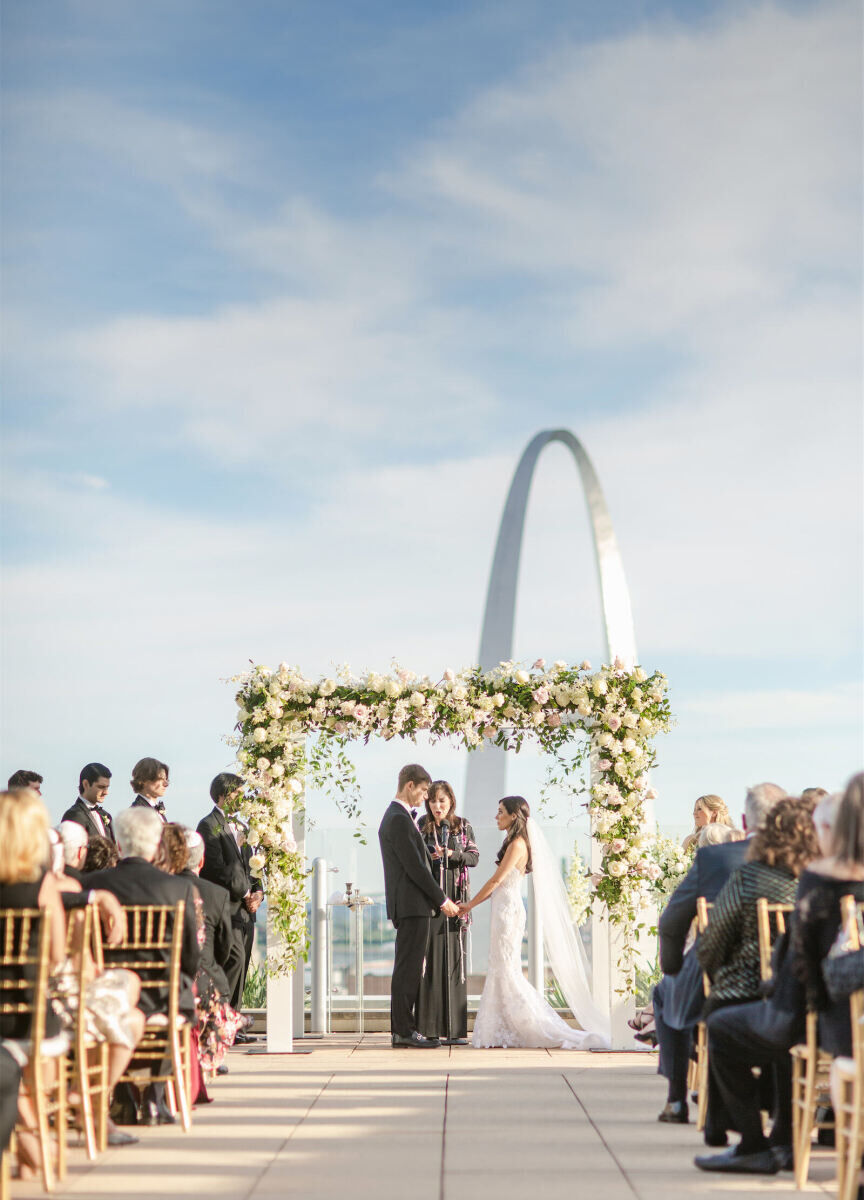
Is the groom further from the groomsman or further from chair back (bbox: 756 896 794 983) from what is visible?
chair back (bbox: 756 896 794 983)

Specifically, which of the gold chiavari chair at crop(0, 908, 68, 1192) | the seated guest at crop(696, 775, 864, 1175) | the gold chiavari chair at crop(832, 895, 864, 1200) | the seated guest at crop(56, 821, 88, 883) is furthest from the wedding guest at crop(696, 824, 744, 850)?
the gold chiavari chair at crop(0, 908, 68, 1192)

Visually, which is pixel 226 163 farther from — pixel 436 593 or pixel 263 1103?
pixel 263 1103

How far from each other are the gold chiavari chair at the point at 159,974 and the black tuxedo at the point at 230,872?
3.47 m

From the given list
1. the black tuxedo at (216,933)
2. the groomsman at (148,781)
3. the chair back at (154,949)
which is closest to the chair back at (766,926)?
the chair back at (154,949)

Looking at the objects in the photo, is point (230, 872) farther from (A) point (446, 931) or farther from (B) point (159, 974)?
(B) point (159, 974)

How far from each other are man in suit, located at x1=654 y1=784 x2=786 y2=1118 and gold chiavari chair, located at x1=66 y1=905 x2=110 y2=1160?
7.92 ft

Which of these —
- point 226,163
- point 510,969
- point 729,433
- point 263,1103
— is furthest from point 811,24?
point 263,1103

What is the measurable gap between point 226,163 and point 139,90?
71.1 inches

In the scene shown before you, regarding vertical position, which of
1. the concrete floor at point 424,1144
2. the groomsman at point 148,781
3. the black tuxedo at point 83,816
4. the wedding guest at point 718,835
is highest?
the groomsman at point 148,781

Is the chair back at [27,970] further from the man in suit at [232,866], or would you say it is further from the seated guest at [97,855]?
the man in suit at [232,866]

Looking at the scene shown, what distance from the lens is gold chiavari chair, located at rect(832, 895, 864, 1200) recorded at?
432 cm

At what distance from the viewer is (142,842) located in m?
6.18

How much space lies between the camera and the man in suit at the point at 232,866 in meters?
9.82

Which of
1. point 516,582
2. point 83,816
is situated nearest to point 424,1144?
point 83,816
